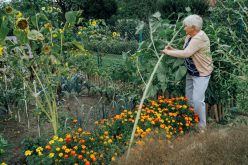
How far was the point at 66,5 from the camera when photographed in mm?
26188

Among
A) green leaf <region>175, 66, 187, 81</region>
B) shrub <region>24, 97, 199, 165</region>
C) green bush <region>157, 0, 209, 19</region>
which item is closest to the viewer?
shrub <region>24, 97, 199, 165</region>

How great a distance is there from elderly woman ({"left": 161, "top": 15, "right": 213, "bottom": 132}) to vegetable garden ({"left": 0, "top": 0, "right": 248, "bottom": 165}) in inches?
6.1

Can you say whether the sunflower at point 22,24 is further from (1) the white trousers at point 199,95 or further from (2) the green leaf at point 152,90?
(1) the white trousers at point 199,95

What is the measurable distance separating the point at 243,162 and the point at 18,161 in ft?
8.09

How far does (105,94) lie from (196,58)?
198cm

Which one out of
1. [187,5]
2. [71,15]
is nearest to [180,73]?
[71,15]

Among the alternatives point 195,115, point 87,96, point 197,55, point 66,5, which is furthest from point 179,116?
point 66,5

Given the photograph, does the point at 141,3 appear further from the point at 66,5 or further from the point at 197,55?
the point at 197,55

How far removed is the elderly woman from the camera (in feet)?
14.5

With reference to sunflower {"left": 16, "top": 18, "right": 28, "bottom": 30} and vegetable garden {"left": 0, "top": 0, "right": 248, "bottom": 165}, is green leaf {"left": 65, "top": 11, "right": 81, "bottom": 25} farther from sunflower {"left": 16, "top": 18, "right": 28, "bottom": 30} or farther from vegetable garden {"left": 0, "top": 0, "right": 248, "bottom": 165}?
sunflower {"left": 16, "top": 18, "right": 28, "bottom": 30}

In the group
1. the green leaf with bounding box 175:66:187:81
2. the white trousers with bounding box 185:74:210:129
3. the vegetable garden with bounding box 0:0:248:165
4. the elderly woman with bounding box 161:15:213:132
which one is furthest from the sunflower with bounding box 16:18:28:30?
the white trousers with bounding box 185:74:210:129

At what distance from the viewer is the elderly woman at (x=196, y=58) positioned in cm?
441

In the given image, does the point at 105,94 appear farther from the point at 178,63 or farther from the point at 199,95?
the point at 199,95

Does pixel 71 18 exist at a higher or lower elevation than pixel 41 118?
higher
